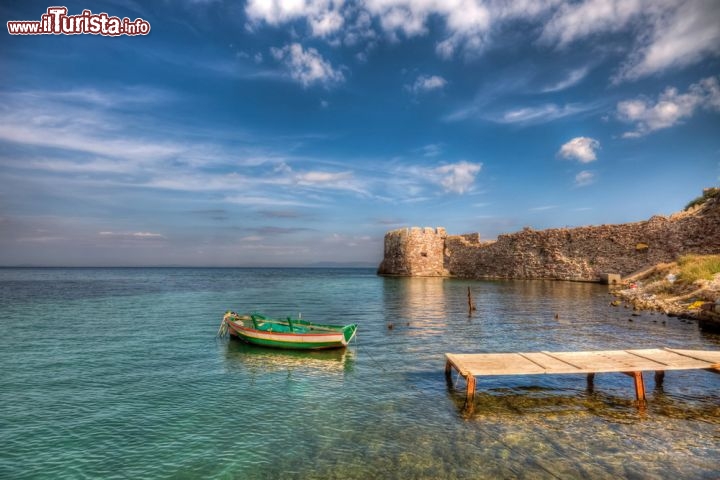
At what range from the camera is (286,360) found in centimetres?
1328

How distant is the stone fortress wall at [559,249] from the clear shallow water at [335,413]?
86.3 feet

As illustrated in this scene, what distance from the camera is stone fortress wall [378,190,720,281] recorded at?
1433 inches

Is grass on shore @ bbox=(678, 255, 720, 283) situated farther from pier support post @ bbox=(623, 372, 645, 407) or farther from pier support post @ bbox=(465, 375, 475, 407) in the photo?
pier support post @ bbox=(465, 375, 475, 407)

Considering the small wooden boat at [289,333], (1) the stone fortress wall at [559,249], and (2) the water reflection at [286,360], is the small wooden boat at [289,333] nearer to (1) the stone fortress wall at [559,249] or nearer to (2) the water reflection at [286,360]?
(2) the water reflection at [286,360]

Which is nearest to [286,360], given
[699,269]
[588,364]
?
[588,364]

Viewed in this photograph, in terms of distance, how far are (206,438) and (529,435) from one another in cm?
592

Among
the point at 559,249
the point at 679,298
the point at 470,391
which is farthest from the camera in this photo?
the point at 559,249

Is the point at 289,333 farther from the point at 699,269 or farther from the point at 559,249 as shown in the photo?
the point at 559,249

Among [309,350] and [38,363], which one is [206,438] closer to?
[309,350]

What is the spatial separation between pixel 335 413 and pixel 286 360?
5.08m

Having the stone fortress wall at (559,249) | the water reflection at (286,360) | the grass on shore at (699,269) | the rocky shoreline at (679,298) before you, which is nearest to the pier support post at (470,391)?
the water reflection at (286,360)

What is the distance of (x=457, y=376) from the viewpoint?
35.3 ft

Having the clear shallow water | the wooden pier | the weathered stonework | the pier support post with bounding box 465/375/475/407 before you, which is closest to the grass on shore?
the clear shallow water

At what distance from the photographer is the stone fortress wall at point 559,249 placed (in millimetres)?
36406
